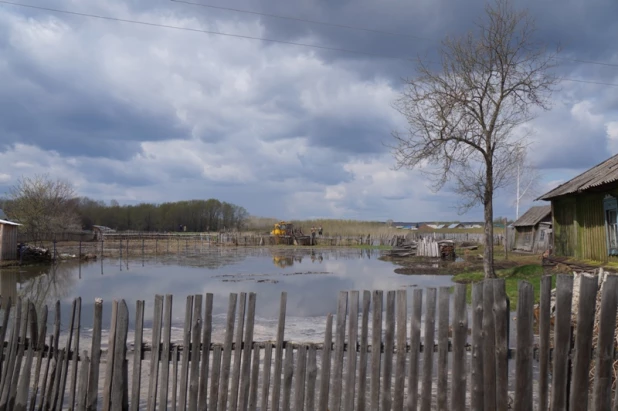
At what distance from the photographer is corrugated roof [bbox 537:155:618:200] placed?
15898 mm

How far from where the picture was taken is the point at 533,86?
18.9m

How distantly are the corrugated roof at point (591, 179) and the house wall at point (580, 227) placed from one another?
45 centimetres

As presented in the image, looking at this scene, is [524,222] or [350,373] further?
[524,222]

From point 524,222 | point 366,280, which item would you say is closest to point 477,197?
point 366,280

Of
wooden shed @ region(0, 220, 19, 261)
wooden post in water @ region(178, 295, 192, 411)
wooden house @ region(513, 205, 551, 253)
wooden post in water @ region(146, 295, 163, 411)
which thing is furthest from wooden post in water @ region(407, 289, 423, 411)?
wooden house @ region(513, 205, 551, 253)

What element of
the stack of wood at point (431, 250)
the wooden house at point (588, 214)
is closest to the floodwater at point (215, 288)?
the wooden house at point (588, 214)

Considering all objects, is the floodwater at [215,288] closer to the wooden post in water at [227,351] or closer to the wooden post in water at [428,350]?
the wooden post in water at [227,351]

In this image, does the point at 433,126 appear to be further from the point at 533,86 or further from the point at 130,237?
the point at 130,237

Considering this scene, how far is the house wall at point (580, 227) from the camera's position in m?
17.5

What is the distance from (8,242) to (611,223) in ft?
107

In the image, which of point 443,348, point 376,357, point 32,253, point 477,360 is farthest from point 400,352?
point 32,253

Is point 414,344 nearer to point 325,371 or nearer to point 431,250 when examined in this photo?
point 325,371

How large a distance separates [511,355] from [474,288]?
667 millimetres

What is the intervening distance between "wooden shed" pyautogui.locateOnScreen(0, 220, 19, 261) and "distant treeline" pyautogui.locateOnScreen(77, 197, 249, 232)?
90.8m
